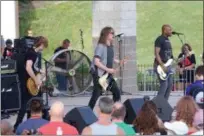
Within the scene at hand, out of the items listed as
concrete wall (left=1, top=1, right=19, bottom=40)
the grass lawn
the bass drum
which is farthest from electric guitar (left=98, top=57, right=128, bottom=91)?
the grass lawn

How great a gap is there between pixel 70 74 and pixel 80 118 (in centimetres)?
738

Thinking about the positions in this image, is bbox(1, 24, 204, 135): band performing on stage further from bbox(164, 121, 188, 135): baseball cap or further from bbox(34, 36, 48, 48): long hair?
bbox(164, 121, 188, 135): baseball cap

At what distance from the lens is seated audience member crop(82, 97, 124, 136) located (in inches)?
299

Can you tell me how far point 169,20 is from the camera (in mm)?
36750

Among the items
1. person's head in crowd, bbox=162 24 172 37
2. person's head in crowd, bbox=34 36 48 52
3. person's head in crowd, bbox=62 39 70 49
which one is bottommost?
person's head in crowd, bbox=34 36 48 52

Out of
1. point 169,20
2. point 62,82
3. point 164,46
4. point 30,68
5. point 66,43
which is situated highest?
point 169,20

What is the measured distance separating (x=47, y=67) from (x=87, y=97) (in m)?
1.21

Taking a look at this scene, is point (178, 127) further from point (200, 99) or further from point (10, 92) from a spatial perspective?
point (10, 92)

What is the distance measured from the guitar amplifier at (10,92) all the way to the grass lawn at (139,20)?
70.3 ft

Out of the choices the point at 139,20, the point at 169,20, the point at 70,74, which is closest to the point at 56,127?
the point at 70,74

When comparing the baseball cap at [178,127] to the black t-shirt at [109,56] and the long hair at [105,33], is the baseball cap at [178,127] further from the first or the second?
the black t-shirt at [109,56]

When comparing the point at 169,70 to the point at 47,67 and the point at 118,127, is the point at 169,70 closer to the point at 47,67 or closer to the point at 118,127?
the point at 47,67

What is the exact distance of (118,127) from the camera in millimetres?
7734

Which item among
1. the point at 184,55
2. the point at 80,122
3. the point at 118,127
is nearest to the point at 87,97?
the point at 184,55
